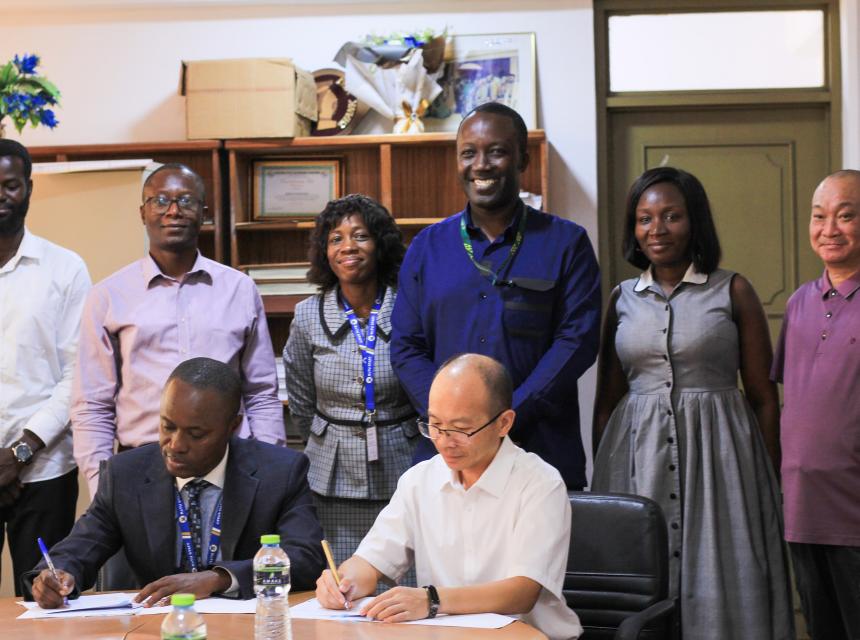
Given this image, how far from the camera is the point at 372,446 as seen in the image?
11.0 feet

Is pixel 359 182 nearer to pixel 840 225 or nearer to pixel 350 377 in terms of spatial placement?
pixel 350 377

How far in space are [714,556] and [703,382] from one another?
0.51m

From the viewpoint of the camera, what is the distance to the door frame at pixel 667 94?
521 centimetres

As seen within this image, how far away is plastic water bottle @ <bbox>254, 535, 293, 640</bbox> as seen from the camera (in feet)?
6.40

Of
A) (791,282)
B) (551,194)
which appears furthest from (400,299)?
(791,282)

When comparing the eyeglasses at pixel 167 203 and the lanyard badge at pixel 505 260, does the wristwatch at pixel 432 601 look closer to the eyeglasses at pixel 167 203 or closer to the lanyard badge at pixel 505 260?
the lanyard badge at pixel 505 260

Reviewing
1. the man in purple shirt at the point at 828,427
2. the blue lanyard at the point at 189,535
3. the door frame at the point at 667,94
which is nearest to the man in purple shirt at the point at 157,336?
the blue lanyard at the point at 189,535

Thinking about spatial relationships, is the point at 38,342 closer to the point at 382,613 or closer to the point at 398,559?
the point at 398,559

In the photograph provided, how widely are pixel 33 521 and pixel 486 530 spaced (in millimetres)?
1688

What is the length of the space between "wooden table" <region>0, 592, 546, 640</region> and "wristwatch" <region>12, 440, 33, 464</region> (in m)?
1.22

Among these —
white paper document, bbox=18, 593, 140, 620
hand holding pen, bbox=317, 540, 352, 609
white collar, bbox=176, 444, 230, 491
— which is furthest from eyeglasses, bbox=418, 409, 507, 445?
white paper document, bbox=18, 593, 140, 620

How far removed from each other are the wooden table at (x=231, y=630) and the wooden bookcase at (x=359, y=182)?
295 centimetres

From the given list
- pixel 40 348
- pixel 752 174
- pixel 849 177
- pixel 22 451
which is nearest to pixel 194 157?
pixel 40 348

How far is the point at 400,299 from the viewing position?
10.8 ft
